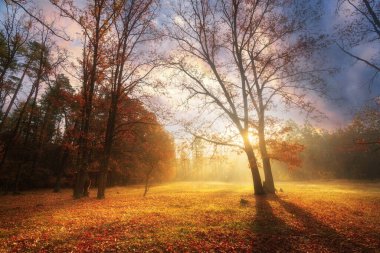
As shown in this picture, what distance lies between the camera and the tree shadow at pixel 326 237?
24.7 ft

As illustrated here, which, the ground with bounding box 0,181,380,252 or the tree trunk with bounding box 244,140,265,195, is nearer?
the ground with bounding box 0,181,380,252

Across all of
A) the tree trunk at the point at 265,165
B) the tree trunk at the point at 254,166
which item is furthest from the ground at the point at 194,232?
the tree trunk at the point at 265,165

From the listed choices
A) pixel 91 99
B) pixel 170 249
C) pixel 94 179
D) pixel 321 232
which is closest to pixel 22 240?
pixel 170 249

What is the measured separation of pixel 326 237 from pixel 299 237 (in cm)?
97

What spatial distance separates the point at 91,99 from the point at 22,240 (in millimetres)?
13842

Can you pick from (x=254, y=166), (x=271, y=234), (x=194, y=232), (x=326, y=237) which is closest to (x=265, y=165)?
(x=254, y=166)

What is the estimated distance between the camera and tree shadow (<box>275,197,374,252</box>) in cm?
754

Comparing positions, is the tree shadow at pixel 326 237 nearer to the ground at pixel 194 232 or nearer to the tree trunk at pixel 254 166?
the ground at pixel 194 232

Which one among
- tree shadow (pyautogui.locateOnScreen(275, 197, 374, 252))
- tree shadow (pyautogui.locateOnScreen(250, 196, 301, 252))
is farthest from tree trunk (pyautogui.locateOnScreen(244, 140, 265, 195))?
tree shadow (pyautogui.locateOnScreen(275, 197, 374, 252))

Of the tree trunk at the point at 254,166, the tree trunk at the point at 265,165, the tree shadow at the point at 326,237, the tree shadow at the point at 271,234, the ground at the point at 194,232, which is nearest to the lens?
the ground at the point at 194,232

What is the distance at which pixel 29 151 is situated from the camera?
41.6 meters

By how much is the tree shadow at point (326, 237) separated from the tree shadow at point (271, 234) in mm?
645

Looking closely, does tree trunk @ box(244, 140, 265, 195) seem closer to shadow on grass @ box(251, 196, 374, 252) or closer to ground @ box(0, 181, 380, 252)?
ground @ box(0, 181, 380, 252)

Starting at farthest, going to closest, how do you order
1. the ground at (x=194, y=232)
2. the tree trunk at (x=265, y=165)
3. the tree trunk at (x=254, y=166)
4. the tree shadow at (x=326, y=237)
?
the tree trunk at (x=265, y=165)
the tree trunk at (x=254, y=166)
the tree shadow at (x=326, y=237)
the ground at (x=194, y=232)
